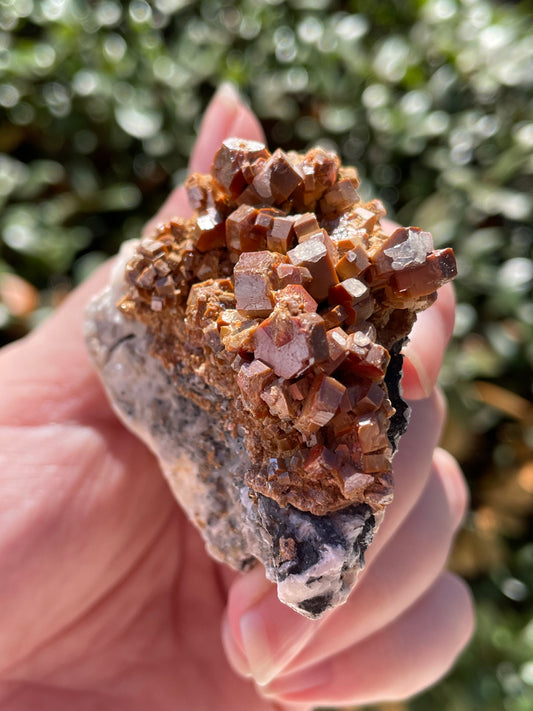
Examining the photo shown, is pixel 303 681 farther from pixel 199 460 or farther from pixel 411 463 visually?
pixel 199 460

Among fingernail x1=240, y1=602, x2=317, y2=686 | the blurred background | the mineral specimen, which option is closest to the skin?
fingernail x1=240, y1=602, x2=317, y2=686

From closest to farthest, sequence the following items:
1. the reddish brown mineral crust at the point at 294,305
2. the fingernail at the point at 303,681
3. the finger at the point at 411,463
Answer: the reddish brown mineral crust at the point at 294,305 → the finger at the point at 411,463 → the fingernail at the point at 303,681

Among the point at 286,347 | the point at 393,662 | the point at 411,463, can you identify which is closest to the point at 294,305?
the point at 286,347

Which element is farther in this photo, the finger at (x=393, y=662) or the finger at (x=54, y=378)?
the finger at (x=393, y=662)

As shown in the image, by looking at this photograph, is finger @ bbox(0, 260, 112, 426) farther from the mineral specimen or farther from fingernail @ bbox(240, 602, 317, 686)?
fingernail @ bbox(240, 602, 317, 686)

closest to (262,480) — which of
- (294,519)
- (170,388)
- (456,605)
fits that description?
(294,519)

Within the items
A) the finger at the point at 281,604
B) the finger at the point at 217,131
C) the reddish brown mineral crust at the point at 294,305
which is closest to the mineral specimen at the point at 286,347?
the reddish brown mineral crust at the point at 294,305

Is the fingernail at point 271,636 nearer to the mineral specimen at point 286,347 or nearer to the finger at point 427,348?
the mineral specimen at point 286,347
